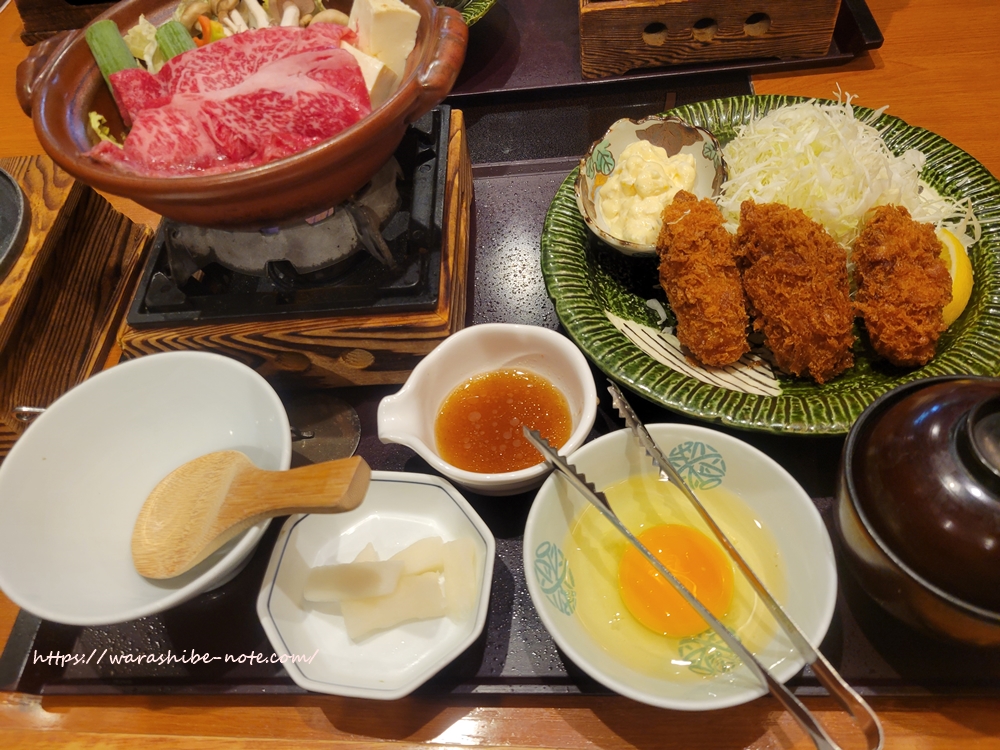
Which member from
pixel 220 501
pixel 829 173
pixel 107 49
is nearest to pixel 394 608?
pixel 220 501

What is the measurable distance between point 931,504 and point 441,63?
48.2 inches

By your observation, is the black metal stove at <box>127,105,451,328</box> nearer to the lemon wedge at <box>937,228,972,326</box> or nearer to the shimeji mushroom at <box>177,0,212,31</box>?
the shimeji mushroom at <box>177,0,212,31</box>

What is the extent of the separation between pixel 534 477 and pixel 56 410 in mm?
1098

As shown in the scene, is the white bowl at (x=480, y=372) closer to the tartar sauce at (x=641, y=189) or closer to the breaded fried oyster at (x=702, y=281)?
the breaded fried oyster at (x=702, y=281)

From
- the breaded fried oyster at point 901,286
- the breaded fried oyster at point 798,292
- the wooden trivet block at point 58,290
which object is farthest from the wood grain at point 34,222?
the breaded fried oyster at point 901,286

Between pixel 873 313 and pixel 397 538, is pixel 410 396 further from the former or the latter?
pixel 873 313

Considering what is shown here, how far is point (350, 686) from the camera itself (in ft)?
3.77

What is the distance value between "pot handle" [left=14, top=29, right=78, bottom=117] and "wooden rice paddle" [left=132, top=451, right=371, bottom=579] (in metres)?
0.91

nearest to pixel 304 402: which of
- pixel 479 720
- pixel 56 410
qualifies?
pixel 56 410

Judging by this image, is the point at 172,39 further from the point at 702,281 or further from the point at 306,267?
the point at 702,281

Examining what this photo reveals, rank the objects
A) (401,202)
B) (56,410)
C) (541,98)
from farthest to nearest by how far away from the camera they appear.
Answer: (541,98) → (401,202) → (56,410)

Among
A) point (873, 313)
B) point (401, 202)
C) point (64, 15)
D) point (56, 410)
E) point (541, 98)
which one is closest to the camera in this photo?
point (56, 410)

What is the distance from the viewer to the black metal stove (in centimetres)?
149

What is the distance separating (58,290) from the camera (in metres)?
1.75
